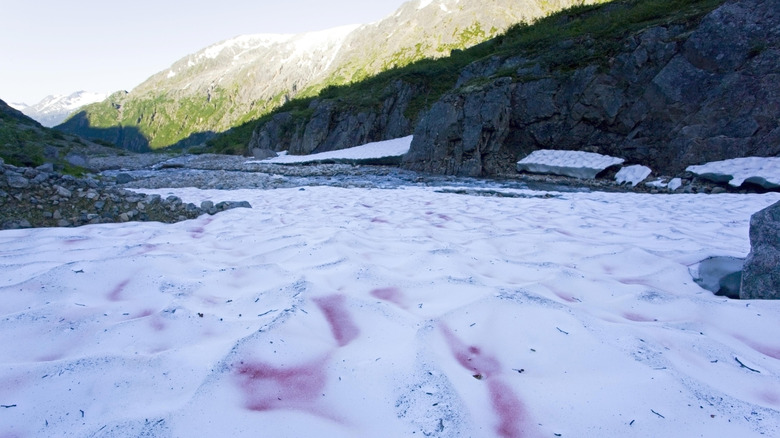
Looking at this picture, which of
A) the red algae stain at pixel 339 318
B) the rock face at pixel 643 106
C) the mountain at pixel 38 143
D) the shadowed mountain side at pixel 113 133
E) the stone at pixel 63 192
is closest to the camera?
the red algae stain at pixel 339 318

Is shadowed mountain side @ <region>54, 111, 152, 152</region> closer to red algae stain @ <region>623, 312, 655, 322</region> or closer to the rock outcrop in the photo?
the rock outcrop

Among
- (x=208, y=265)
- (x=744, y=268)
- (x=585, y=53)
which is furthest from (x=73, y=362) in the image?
(x=585, y=53)

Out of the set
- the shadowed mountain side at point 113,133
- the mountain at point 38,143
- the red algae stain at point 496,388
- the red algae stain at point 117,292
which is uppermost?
the shadowed mountain side at point 113,133

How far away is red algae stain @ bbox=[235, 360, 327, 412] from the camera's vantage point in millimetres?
1167

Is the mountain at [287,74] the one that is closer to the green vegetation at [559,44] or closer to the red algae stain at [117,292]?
the green vegetation at [559,44]

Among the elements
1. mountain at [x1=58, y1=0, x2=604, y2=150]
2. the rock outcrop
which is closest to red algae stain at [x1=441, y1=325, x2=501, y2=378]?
the rock outcrop

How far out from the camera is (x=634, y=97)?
1235 centimetres

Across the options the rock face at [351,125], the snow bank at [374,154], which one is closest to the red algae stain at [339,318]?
the snow bank at [374,154]

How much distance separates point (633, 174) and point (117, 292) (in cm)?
1270

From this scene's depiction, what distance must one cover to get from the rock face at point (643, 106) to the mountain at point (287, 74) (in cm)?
4565

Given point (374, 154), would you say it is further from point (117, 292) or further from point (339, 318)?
point (339, 318)

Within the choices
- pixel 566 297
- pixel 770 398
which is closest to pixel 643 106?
pixel 566 297

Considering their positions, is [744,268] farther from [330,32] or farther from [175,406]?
[330,32]

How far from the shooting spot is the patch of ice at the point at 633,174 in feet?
35.1
